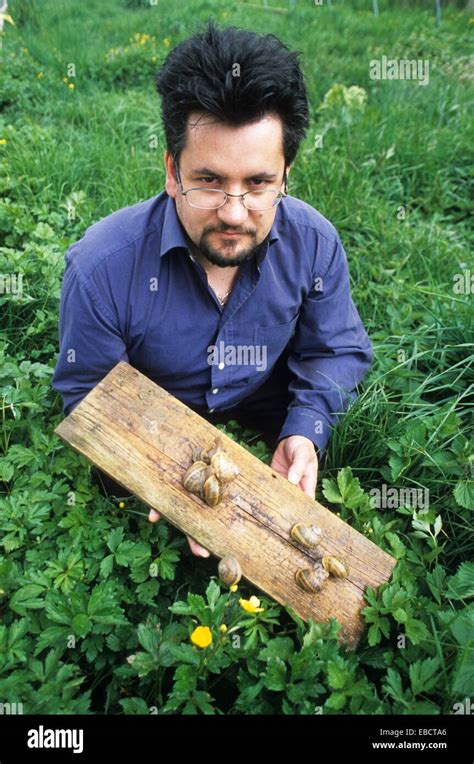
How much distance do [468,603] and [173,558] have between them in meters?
1.06

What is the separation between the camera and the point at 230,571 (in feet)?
6.30

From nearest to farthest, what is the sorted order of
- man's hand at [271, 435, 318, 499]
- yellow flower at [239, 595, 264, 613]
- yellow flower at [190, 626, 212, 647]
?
yellow flower at [190, 626, 212, 647] → yellow flower at [239, 595, 264, 613] → man's hand at [271, 435, 318, 499]

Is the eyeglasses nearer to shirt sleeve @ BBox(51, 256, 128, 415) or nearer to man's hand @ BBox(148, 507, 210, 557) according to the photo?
shirt sleeve @ BBox(51, 256, 128, 415)

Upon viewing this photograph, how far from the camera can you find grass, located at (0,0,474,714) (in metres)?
1.82

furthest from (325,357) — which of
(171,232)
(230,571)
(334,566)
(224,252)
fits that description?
(230,571)

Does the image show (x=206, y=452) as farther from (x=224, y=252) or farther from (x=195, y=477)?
(x=224, y=252)

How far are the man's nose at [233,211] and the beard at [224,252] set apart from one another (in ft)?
0.30

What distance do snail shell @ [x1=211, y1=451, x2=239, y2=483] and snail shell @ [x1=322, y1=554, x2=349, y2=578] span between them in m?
0.42

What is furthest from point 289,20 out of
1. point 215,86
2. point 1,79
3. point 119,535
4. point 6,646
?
point 6,646

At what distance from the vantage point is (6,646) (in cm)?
181

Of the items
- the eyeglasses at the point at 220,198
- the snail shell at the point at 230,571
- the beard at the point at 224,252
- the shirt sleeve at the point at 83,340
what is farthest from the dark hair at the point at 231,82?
the snail shell at the point at 230,571

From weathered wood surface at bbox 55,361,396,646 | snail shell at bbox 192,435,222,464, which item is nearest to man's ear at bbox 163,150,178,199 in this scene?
weathered wood surface at bbox 55,361,396,646

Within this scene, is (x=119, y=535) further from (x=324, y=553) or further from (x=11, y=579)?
(x=324, y=553)

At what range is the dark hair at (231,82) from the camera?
1921mm
